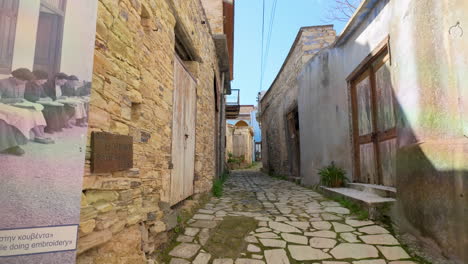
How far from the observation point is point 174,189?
294 cm

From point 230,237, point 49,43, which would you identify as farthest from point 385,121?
point 49,43

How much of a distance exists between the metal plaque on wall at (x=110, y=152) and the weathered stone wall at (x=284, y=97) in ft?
19.7

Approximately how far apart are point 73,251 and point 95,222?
0.72 ft

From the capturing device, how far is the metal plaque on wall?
1404 mm

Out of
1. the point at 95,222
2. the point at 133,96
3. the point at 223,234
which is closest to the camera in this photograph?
the point at 95,222

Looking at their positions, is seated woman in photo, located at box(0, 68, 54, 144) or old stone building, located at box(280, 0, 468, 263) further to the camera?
old stone building, located at box(280, 0, 468, 263)

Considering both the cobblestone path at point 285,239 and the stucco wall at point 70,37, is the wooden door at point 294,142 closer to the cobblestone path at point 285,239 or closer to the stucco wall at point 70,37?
the cobblestone path at point 285,239

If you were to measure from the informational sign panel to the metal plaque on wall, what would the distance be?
0.13 meters

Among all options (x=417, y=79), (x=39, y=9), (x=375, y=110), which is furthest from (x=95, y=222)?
(x=375, y=110)

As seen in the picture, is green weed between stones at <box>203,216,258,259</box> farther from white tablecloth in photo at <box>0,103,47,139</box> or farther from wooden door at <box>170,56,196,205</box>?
white tablecloth in photo at <box>0,103,47,139</box>

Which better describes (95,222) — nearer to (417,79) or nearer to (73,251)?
(73,251)

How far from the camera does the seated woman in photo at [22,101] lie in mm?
1029

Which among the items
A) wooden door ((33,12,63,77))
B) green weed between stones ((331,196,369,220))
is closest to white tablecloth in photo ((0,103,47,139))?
wooden door ((33,12,63,77))

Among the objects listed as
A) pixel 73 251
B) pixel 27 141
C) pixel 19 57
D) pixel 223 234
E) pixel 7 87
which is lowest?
pixel 223 234
